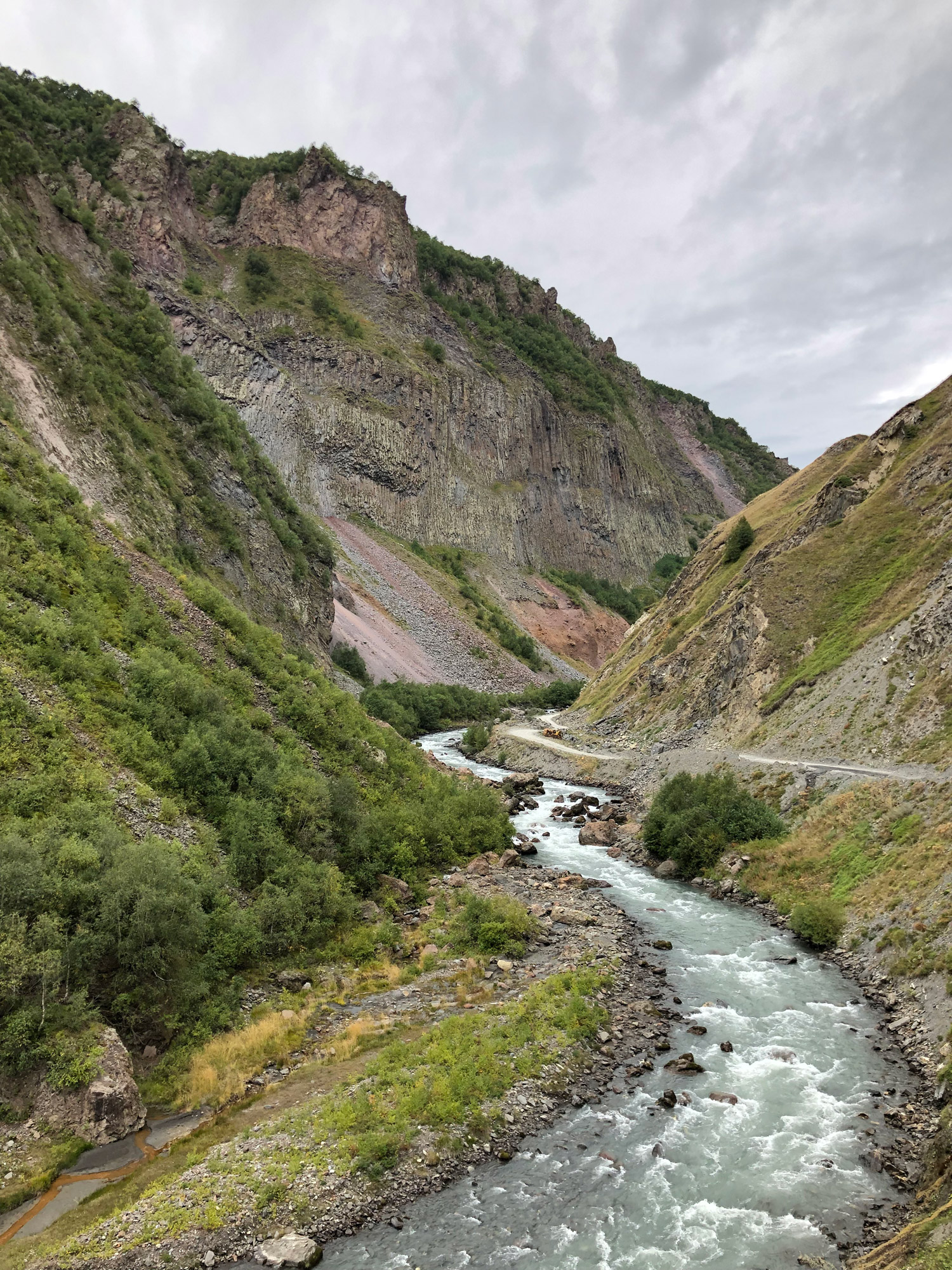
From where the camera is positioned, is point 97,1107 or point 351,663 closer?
point 97,1107

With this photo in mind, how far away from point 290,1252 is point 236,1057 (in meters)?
4.63

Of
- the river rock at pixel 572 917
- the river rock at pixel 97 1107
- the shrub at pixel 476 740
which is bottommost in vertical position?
the river rock at pixel 97 1107

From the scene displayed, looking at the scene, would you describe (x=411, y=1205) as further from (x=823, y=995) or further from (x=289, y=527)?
(x=289, y=527)

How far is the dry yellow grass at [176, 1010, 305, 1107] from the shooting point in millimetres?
12734

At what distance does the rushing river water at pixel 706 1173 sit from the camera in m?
9.95

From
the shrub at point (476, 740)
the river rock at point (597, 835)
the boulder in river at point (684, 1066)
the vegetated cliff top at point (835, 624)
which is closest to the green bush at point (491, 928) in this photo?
the boulder in river at point (684, 1066)

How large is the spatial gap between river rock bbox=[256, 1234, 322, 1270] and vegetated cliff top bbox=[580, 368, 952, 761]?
75.5 ft

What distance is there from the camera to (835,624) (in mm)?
35562

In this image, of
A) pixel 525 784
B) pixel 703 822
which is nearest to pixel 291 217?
pixel 525 784

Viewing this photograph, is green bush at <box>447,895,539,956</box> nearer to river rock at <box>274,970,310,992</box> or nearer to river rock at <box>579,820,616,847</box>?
river rock at <box>274,970,310,992</box>

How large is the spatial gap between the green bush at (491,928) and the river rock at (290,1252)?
9984 millimetres

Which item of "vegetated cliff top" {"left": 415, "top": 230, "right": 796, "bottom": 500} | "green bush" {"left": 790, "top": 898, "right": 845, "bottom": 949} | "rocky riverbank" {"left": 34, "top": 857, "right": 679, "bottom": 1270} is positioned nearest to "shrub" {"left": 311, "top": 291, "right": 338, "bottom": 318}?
"vegetated cliff top" {"left": 415, "top": 230, "right": 796, "bottom": 500}

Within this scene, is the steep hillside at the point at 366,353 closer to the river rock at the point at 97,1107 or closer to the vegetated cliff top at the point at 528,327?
the vegetated cliff top at the point at 528,327

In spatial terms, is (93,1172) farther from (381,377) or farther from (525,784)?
(381,377)
